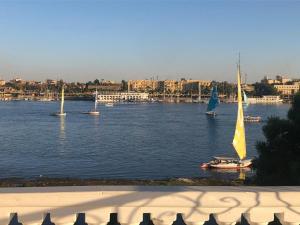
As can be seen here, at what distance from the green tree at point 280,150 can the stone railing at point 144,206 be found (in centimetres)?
923

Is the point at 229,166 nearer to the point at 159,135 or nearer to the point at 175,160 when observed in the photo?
the point at 175,160

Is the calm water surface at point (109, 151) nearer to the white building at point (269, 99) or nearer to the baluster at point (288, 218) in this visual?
the baluster at point (288, 218)

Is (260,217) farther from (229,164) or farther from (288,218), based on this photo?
(229,164)

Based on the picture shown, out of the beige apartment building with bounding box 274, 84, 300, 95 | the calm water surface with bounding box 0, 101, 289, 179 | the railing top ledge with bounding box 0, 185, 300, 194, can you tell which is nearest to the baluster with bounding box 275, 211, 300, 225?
the railing top ledge with bounding box 0, 185, 300, 194

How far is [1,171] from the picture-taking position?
26500 millimetres

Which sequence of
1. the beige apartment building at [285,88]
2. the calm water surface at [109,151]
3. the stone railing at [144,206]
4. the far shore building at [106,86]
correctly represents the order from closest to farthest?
1. the stone railing at [144,206]
2. the calm water surface at [109,151]
3. the beige apartment building at [285,88]
4. the far shore building at [106,86]

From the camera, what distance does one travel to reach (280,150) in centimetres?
1198

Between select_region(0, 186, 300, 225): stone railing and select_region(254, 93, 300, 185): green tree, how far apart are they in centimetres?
923

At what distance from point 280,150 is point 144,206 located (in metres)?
10.6

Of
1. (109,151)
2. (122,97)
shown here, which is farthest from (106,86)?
(109,151)

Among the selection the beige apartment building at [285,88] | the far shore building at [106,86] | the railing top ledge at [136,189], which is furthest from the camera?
the far shore building at [106,86]

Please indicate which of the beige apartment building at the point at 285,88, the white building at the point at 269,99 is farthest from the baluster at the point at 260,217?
the beige apartment building at the point at 285,88

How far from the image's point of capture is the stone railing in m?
1.85

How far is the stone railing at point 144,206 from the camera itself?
1849 millimetres
